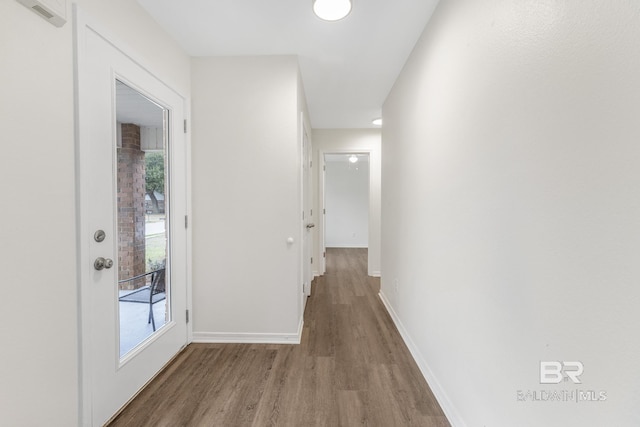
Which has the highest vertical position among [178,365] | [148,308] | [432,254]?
[432,254]

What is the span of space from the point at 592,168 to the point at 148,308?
2.37m

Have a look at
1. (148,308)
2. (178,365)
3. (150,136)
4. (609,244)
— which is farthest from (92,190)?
(609,244)

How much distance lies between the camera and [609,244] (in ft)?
2.23

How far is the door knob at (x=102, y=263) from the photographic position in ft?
4.54

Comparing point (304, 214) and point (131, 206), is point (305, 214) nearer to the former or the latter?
point (304, 214)

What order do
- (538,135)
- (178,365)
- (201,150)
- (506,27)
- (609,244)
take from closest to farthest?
1. (609,244)
2. (538,135)
3. (506,27)
4. (178,365)
5. (201,150)

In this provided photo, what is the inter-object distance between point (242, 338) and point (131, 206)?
141 cm

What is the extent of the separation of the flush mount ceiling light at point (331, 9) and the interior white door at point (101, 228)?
1.18 m

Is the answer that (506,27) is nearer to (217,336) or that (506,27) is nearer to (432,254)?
(432,254)

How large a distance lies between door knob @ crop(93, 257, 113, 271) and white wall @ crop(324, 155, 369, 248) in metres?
6.19

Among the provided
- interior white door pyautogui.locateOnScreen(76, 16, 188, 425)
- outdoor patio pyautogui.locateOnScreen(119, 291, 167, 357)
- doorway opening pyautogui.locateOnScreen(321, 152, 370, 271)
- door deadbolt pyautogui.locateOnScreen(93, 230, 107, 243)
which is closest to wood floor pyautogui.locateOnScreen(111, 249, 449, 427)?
interior white door pyautogui.locateOnScreen(76, 16, 188, 425)

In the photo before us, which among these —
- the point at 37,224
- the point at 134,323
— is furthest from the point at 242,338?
the point at 37,224

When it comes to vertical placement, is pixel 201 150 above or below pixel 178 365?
above

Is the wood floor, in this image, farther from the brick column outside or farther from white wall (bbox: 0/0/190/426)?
the brick column outside
